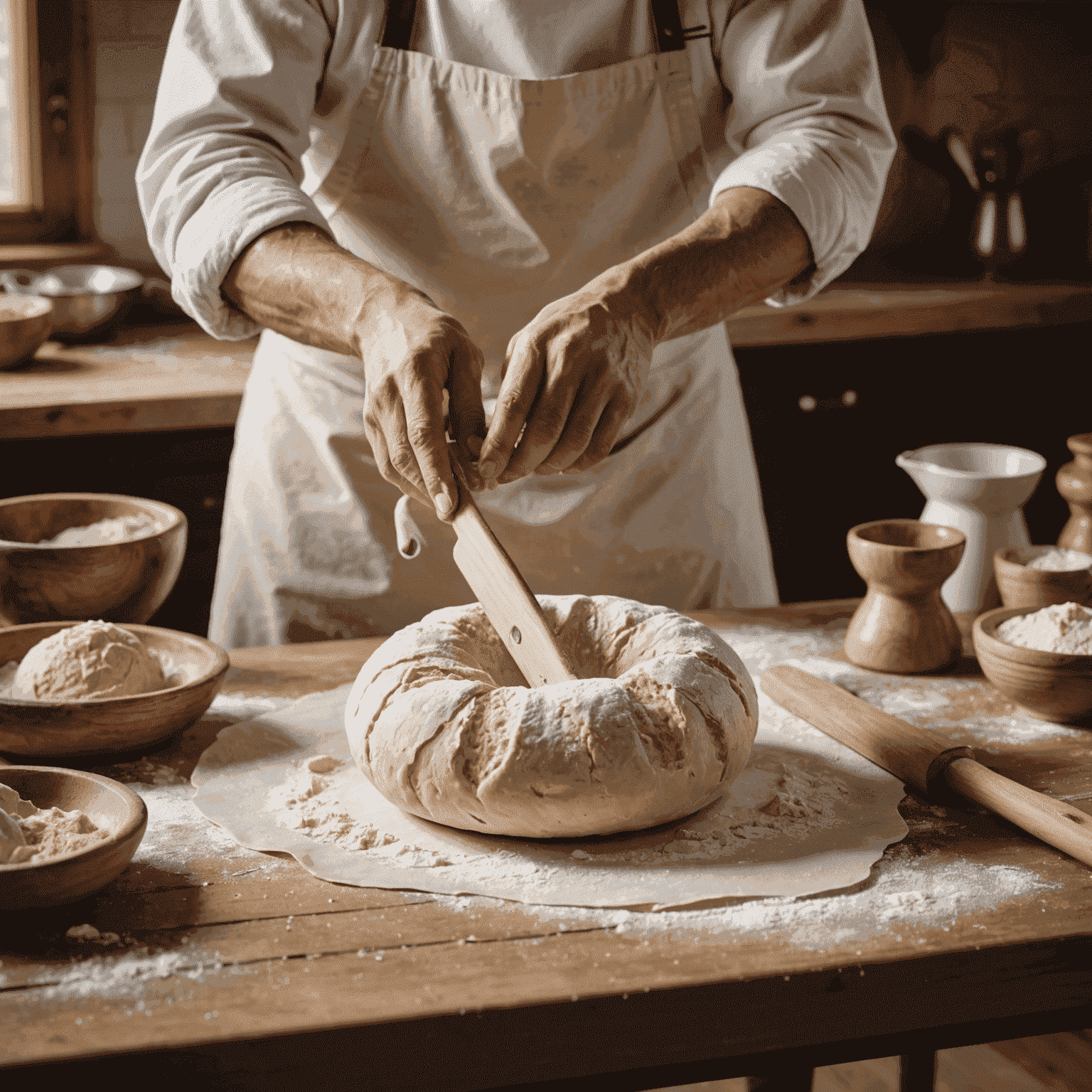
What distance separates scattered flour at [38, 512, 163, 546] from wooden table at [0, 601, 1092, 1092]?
0.54 m

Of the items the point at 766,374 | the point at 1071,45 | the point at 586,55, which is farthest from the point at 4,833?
the point at 1071,45

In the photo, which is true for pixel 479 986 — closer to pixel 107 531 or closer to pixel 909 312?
pixel 107 531

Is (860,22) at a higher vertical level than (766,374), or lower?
higher

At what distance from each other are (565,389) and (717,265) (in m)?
0.29

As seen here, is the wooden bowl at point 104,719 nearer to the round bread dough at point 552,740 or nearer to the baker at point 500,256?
the round bread dough at point 552,740

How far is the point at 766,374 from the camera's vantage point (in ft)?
9.91

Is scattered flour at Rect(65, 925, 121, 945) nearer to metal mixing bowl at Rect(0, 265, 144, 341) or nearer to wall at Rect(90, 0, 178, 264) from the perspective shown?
metal mixing bowl at Rect(0, 265, 144, 341)

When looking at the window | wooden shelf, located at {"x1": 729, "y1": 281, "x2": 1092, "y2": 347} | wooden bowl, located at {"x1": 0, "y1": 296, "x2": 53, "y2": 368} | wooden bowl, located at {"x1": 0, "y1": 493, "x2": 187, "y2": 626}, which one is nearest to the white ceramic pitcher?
wooden bowl, located at {"x1": 0, "y1": 493, "x2": 187, "y2": 626}

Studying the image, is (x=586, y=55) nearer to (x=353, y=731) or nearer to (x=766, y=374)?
(x=353, y=731)

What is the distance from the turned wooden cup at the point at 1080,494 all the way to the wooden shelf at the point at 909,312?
117 centimetres

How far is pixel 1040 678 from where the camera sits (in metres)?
1.24

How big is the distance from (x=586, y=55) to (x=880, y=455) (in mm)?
1828

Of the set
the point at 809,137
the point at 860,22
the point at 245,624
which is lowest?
the point at 245,624

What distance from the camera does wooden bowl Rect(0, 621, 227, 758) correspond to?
1090 millimetres
